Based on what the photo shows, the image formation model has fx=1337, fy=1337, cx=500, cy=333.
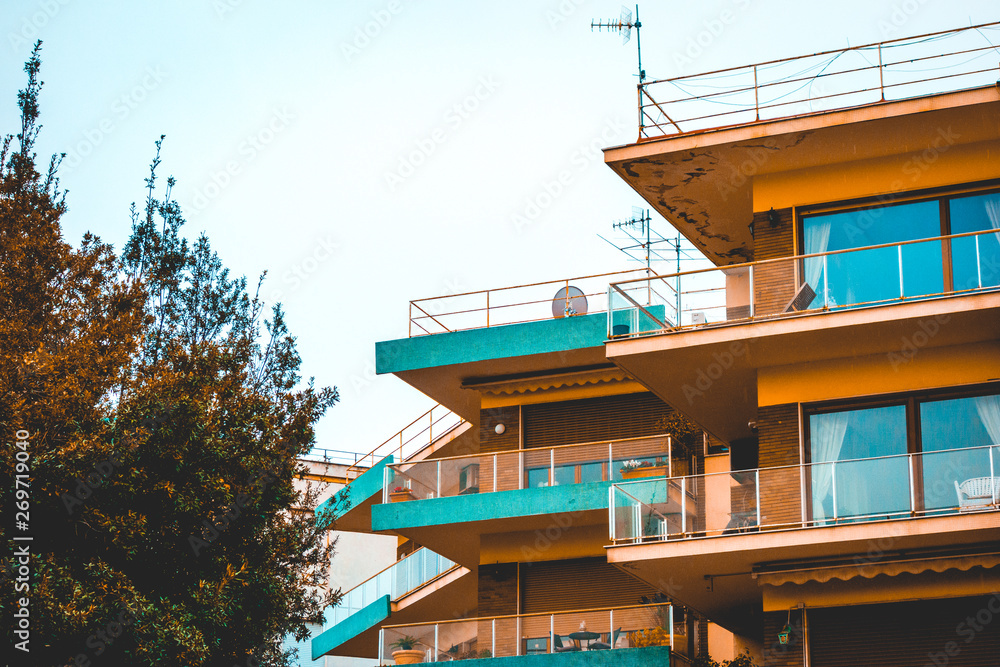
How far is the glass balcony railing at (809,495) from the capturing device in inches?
758

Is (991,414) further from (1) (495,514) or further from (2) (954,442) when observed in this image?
(1) (495,514)

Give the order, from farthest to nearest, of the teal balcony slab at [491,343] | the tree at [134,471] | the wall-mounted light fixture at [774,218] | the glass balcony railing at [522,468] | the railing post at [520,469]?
the teal balcony slab at [491,343] < the railing post at [520,469] < the glass balcony railing at [522,468] < the wall-mounted light fixture at [774,218] < the tree at [134,471]

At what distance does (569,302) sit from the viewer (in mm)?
29078

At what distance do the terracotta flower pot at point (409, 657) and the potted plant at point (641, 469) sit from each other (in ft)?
17.5

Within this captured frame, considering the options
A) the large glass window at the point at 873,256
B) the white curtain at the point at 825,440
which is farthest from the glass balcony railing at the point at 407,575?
the large glass window at the point at 873,256

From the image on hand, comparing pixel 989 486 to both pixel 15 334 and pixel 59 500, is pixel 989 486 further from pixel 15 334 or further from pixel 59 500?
pixel 15 334

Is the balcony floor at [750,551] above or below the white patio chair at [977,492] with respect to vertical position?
below

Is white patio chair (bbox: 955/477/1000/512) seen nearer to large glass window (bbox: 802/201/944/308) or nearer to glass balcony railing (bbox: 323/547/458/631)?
large glass window (bbox: 802/201/944/308)

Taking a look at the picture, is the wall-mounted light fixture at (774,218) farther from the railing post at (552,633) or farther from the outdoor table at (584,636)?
the railing post at (552,633)

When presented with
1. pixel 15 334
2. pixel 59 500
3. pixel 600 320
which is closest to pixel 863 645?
pixel 600 320

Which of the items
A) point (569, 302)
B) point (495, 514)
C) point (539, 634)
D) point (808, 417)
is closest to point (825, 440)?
point (808, 417)

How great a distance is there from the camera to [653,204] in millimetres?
24484

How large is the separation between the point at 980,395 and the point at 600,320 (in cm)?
932

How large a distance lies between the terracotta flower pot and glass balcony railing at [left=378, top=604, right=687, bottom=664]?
0.03 metres
